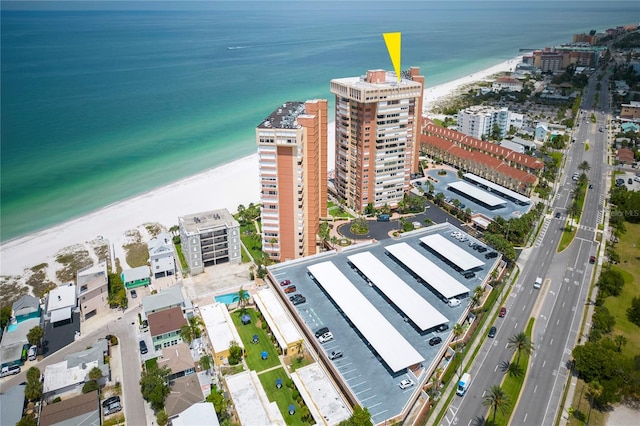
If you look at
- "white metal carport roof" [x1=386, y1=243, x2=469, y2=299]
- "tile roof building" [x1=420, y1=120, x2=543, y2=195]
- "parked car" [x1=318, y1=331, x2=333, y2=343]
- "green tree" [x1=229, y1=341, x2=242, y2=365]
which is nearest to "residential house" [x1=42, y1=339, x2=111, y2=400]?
"green tree" [x1=229, y1=341, x2=242, y2=365]

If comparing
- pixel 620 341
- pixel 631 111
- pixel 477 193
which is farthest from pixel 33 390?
pixel 631 111

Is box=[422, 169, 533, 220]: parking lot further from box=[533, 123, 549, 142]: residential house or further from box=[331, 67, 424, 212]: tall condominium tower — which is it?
box=[533, 123, 549, 142]: residential house

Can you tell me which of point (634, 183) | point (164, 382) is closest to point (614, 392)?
point (164, 382)

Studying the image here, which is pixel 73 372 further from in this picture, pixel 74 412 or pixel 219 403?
pixel 219 403

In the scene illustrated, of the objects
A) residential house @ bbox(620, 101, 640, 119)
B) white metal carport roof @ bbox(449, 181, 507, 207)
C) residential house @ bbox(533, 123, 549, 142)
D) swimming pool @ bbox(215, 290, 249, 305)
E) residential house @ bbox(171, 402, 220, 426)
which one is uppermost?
residential house @ bbox(620, 101, 640, 119)

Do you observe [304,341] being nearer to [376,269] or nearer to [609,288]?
[376,269]

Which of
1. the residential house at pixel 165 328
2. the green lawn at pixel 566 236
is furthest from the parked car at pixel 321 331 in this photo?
the green lawn at pixel 566 236
